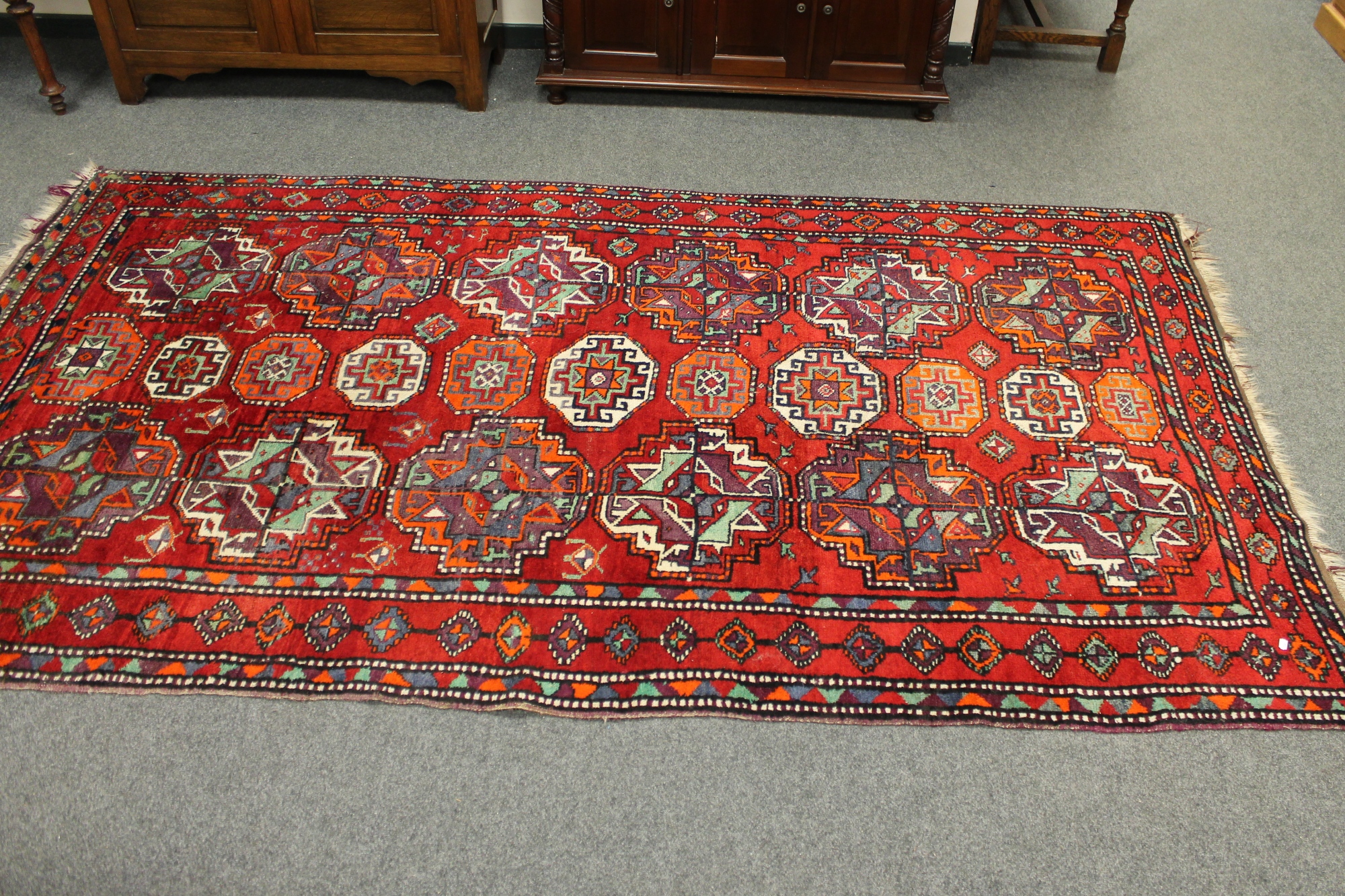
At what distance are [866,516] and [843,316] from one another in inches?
28.0

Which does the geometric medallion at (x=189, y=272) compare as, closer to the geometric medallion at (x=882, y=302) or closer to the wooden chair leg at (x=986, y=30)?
the geometric medallion at (x=882, y=302)

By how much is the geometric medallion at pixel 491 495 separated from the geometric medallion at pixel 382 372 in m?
0.21

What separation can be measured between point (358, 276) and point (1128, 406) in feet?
6.81

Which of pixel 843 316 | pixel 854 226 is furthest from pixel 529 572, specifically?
pixel 854 226

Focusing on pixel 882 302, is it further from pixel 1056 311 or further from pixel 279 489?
pixel 279 489

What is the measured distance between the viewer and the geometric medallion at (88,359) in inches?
94.0

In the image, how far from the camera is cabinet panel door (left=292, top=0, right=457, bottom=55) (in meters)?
3.17

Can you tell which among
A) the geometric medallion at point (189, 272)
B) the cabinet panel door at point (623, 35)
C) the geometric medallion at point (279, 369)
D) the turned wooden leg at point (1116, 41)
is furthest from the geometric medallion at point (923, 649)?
the turned wooden leg at point (1116, 41)

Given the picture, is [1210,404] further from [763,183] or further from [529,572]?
[529,572]

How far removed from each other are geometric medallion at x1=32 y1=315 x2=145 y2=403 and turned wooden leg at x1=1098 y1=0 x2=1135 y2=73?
3.44m

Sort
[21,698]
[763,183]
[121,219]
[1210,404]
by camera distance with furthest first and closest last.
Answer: [763,183] → [121,219] → [1210,404] → [21,698]

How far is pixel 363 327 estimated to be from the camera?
2.59m

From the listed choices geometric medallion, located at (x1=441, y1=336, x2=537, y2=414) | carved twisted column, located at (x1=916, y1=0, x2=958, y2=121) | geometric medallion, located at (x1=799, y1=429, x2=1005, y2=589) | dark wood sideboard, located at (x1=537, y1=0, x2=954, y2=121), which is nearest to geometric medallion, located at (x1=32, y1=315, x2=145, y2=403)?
geometric medallion, located at (x1=441, y1=336, x2=537, y2=414)

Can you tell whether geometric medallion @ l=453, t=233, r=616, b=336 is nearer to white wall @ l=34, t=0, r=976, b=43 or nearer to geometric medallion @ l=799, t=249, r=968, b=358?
geometric medallion @ l=799, t=249, r=968, b=358
